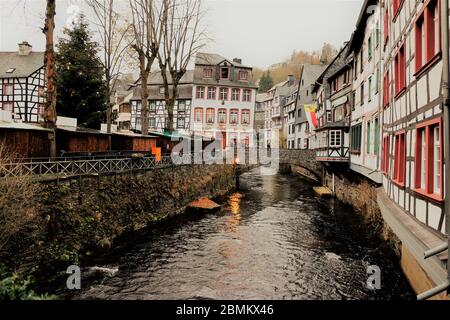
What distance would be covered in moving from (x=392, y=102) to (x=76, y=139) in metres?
16.5

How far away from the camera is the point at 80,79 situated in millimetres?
27125

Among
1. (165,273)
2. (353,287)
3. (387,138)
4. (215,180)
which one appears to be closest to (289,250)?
(353,287)

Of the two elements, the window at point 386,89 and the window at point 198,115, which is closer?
the window at point 386,89

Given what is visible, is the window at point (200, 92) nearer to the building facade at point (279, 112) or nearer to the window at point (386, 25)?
the building facade at point (279, 112)

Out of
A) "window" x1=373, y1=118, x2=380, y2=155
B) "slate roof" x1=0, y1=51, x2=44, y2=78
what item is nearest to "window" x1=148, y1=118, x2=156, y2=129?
"slate roof" x1=0, y1=51, x2=44, y2=78

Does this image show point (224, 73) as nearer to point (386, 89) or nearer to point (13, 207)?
point (386, 89)

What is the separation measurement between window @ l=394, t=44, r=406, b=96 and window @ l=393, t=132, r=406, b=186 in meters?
1.59

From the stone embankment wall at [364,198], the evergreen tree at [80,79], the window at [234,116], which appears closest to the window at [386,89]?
the stone embankment wall at [364,198]

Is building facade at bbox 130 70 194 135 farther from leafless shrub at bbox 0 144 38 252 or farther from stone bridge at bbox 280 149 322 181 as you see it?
leafless shrub at bbox 0 144 38 252

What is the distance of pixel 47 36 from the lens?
43.5 ft

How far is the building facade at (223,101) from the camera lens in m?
45.5

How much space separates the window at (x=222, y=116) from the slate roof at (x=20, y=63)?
23.1m

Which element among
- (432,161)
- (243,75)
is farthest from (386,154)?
(243,75)

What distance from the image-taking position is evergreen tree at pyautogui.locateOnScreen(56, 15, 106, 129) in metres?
27.0
